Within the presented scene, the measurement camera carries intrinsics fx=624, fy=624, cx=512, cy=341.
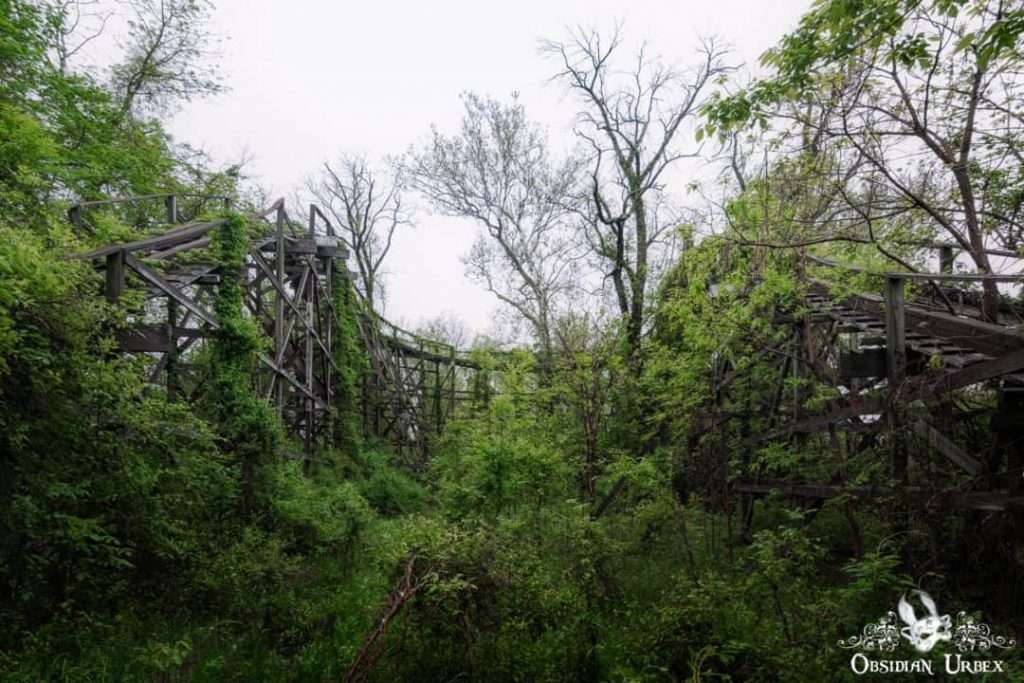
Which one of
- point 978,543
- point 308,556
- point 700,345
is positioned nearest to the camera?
point 978,543

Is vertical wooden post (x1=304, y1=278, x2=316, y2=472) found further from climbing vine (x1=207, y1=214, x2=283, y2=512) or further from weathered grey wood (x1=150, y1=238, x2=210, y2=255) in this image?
weathered grey wood (x1=150, y1=238, x2=210, y2=255)

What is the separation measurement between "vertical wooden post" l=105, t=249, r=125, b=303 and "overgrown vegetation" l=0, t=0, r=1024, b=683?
342mm

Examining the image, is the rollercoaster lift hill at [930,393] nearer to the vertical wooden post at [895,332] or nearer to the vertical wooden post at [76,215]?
the vertical wooden post at [895,332]

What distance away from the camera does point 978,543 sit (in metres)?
5.14

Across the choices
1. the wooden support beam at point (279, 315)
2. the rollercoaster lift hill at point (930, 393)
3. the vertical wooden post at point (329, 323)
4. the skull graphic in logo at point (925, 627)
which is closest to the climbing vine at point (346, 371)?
the vertical wooden post at point (329, 323)

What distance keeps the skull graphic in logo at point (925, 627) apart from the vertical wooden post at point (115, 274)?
862cm

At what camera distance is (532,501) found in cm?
854

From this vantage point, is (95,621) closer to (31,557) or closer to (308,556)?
(31,557)

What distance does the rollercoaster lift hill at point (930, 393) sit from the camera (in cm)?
526

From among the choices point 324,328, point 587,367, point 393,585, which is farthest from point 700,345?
point 324,328

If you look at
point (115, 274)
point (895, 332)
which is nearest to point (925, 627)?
point (895, 332)

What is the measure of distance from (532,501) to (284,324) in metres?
8.60

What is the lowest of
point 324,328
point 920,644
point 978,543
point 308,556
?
point 308,556

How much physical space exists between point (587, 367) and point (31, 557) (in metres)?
6.36
